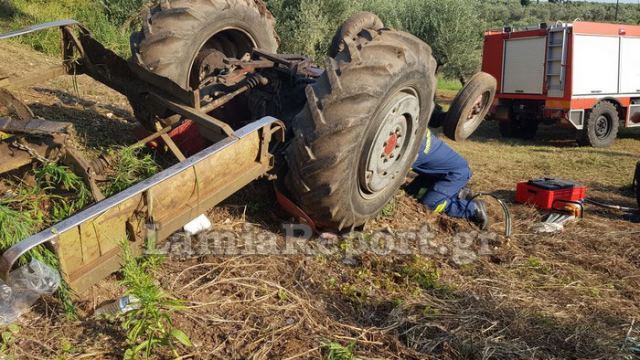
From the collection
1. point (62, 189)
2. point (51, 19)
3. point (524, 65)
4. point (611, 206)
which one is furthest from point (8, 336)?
point (524, 65)

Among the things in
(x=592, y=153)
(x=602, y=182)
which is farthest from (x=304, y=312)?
(x=592, y=153)

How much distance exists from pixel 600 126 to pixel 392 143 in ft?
33.4

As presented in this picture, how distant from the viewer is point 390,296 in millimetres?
3236

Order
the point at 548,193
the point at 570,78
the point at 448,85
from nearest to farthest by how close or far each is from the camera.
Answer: the point at 548,193 → the point at 570,78 → the point at 448,85

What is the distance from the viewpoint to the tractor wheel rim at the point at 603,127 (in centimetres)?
1198

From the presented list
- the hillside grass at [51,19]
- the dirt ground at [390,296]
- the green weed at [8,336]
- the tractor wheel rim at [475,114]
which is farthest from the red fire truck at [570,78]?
the green weed at [8,336]

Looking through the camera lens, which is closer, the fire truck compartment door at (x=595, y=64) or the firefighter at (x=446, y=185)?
the firefighter at (x=446, y=185)

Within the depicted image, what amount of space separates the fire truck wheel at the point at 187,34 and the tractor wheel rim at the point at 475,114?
2048 millimetres

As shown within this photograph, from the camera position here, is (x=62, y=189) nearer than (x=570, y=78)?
Yes

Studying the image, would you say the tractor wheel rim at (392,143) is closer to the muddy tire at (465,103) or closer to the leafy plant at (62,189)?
the muddy tire at (465,103)

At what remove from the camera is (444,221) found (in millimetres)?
4758

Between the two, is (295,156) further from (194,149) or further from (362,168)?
(194,149)

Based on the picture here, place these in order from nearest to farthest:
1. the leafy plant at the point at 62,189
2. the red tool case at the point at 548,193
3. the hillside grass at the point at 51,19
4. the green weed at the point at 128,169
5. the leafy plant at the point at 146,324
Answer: the leafy plant at the point at 146,324 → the leafy plant at the point at 62,189 → the green weed at the point at 128,169 → the red tool case at the point at 548,193 → the hillside grass at the point at 51,19

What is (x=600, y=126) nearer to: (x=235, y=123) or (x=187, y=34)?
(x=235, y=123)
